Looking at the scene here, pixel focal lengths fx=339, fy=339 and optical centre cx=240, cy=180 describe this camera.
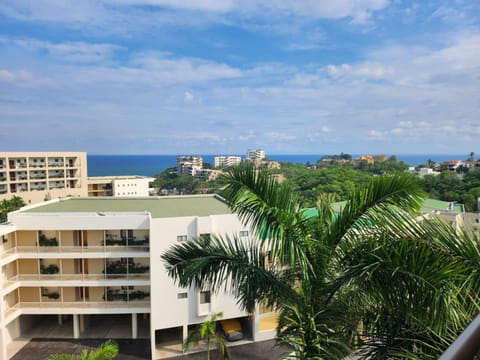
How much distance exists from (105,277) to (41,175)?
100 ft

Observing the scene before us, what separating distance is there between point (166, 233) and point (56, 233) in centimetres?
588

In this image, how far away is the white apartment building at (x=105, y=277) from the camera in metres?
15.8

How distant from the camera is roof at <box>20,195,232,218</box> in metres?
18.8

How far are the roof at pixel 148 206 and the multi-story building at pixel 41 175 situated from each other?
807 inches

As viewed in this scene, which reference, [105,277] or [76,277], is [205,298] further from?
[76,277]

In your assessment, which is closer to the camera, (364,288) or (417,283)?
(417,283)

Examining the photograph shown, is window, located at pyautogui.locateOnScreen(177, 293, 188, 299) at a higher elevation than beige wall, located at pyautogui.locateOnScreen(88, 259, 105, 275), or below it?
below

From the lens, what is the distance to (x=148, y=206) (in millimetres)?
21031

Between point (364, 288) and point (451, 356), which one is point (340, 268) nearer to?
point (364, 288)

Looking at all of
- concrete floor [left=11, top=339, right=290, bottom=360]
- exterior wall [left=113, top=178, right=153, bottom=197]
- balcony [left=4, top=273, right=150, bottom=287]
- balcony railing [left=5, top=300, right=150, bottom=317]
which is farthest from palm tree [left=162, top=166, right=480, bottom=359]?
exterior wall [left=113, top=178, right=153, bottom=197]

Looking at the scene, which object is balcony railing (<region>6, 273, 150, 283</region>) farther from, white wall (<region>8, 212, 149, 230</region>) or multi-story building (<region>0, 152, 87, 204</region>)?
multi-story building (<region>0, 152, 87, 204</region>)

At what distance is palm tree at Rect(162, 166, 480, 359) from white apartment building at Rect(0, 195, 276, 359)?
10.3 meters

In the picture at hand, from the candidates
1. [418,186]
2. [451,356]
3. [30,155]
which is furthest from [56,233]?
[30,155]

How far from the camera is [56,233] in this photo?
1692 centimetres
